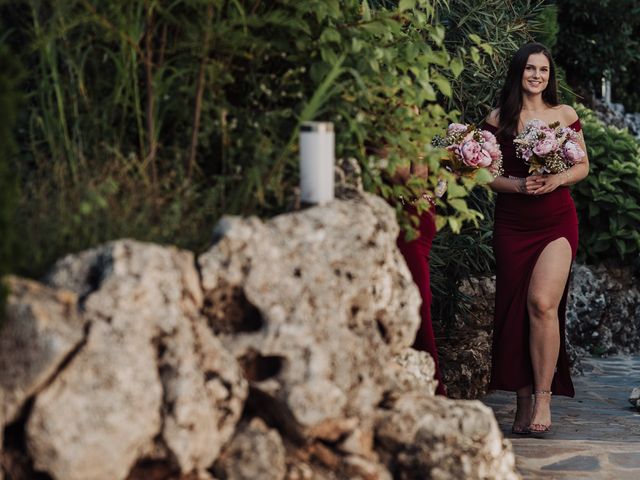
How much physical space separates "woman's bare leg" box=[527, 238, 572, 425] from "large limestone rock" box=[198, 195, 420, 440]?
2.44 metres

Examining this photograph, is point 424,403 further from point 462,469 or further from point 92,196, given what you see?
point 92,196

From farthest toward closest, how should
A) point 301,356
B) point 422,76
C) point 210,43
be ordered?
1. point 422,76
2. point 210,43
3. point 301,356

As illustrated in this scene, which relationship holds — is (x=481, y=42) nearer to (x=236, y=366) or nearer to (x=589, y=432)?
(x=589, y=432)

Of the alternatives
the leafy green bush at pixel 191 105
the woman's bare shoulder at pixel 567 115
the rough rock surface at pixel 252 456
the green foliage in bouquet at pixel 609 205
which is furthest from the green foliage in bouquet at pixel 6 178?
the green foliage in bouquet at pixel 609 205

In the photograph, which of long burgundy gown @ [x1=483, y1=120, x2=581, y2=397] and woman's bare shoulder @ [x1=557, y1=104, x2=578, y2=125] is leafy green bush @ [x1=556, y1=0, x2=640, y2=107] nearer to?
woman's bare shoulder @ [x1=557, y1=104, x2=578, y2=125]

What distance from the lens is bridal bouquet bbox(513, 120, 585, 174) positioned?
614 cm

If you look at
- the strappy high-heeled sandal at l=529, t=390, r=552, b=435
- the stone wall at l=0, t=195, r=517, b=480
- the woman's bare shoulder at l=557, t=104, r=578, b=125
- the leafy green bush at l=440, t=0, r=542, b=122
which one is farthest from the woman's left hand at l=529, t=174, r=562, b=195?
the stone wall at l=0, t=195, r=517, b=480

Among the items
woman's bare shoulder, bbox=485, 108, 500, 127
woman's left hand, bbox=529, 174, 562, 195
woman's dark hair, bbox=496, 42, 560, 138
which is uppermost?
woman's dark hair, bbox=496, 42, 560, 138

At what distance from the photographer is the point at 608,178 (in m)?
9.37

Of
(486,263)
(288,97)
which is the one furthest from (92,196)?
(486,263)

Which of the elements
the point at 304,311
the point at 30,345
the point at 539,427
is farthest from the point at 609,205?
Answer: the point at 30,345

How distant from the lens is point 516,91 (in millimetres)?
6445

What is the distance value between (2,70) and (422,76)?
1990 millimetres

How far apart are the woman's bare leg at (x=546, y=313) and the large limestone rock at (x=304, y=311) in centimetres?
244
